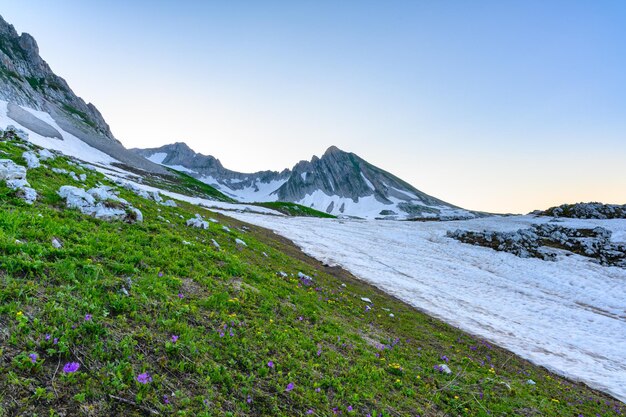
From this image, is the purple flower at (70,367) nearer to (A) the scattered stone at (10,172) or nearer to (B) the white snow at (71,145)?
(A) the scattered stone at (10,172)

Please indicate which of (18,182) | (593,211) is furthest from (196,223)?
(593,211)

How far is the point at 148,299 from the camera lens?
332 inches

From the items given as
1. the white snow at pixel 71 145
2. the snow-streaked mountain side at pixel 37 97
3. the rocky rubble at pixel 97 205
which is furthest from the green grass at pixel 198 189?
the rocky rubble at pixel 97 205

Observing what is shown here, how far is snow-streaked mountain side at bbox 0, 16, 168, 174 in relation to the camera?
4259 inches

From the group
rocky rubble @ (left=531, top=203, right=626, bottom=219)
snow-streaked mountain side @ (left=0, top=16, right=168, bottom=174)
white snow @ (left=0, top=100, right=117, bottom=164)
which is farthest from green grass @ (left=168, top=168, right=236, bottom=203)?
rocky rubble @ (left=531, top=203, right=626, bottom=219)

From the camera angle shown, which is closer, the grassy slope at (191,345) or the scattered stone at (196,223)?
the grassy slope at (191,345)

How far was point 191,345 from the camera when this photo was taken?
726 centimetres

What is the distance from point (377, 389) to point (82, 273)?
353 inches

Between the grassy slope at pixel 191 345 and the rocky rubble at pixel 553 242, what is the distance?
3822 cm

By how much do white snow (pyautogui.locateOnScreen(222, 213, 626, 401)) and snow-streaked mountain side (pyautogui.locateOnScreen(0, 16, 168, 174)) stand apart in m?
119

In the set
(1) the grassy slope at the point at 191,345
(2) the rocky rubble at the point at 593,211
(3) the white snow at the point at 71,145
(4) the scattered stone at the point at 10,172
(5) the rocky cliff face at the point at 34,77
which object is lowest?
(1) the grassy slope at the point at 191,345

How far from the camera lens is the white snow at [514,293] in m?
18.0

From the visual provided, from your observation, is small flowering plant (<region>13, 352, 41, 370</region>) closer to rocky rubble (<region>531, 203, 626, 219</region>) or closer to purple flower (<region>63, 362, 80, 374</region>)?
purple flower (<region>63, 362, 80, 374</region>)

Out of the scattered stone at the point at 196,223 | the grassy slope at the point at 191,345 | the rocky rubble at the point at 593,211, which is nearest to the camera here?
the grassy slope at the point at 191,345
